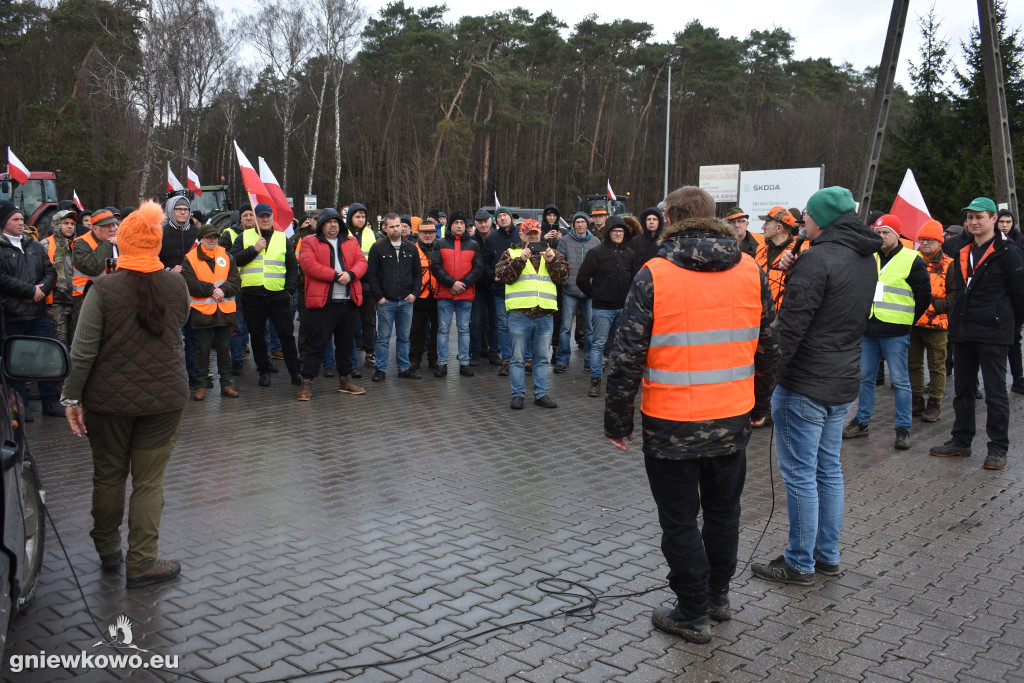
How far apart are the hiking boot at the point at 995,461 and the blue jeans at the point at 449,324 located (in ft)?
21.1

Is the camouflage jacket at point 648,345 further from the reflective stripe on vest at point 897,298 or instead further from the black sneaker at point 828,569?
the reflective stripe on vest at point 897,298

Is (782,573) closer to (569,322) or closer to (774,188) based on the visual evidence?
(569,322)

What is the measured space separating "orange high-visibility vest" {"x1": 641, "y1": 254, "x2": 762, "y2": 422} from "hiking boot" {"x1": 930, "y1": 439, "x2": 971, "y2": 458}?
4.51 m

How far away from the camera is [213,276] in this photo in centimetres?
974

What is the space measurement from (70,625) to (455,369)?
8175 mm

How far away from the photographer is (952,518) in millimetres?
5930

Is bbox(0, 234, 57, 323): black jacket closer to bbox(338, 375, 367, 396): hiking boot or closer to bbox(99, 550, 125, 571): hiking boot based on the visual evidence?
bbox(338, 375, 367, 396): hiking boot

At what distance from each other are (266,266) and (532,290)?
3269mm

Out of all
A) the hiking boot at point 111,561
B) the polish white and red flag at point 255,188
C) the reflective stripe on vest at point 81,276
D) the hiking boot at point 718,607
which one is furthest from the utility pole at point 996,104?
the hiking boot at point 111,561

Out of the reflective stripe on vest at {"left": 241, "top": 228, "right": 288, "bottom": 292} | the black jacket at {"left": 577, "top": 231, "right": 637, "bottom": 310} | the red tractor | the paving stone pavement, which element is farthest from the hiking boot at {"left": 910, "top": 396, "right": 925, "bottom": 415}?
the red tractor

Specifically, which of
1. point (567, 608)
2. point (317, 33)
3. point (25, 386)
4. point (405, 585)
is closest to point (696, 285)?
point (567, 608)

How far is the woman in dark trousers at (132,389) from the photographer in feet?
15.2

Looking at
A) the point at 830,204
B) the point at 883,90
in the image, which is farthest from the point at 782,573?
the point at 883,90

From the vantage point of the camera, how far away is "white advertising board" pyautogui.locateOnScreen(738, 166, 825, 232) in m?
35.7
